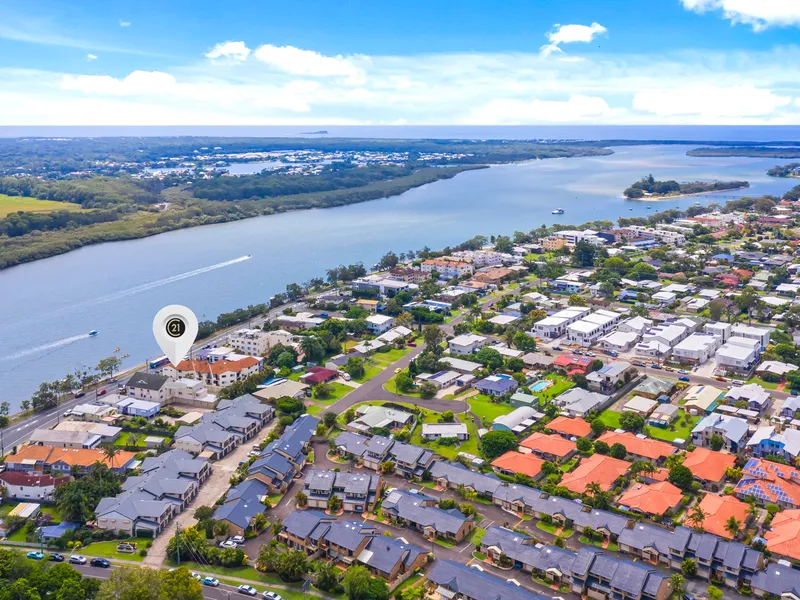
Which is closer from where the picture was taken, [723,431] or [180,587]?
[180,587]

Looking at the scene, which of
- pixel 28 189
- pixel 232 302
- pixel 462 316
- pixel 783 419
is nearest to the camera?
pixel 783 419

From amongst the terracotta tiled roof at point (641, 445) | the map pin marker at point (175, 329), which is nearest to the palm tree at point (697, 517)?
the terracotta tiled roof at point (641, 445)

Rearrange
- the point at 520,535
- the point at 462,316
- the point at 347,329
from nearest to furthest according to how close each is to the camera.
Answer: the point at 520,535 < the point at 347,329 < the point at 462,316

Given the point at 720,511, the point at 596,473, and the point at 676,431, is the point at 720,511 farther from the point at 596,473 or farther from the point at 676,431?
the point at 676,431

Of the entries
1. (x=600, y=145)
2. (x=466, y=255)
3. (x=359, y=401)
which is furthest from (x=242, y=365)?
(x=600, y=145)

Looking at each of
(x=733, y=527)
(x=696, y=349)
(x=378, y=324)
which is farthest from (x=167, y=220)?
(x=733, y=527)

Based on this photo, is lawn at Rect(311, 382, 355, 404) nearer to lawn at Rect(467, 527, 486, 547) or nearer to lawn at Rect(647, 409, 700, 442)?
lawn at Rect(467, 527, 486, 547)

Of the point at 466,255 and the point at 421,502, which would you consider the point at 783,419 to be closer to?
the point at 421,502
